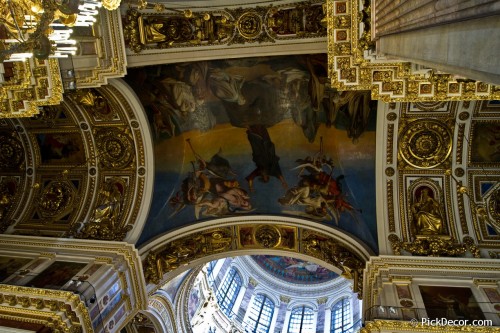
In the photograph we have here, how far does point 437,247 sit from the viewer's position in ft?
37.2

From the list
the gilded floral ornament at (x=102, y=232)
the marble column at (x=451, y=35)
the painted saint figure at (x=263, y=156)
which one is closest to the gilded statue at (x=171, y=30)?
the painted saint figure at (x=263, y=156)

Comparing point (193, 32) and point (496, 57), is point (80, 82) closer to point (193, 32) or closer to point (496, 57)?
point (193, 32)

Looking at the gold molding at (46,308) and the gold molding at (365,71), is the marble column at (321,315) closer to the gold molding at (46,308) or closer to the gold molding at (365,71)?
the gold molding at (46,308)

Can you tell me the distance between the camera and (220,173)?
14.3m

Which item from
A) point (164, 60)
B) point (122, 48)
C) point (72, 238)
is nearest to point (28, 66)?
point (122, 48)

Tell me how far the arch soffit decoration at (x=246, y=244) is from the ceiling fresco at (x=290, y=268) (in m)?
12.3

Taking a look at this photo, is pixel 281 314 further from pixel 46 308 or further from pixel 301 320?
pixel 46 308

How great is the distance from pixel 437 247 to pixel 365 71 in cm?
514

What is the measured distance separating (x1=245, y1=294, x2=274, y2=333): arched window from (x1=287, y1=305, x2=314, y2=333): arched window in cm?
123

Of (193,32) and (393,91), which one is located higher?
(193,32)

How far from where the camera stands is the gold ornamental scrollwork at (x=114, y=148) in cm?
1373

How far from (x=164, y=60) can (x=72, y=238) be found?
5.88m

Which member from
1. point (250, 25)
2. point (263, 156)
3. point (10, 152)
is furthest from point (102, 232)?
point (250, 25)

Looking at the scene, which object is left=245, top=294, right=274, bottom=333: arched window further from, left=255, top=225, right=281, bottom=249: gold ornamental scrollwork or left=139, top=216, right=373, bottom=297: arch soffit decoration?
left=255, top=225, right=281, bottom=249: gold ornamental scrollwork
